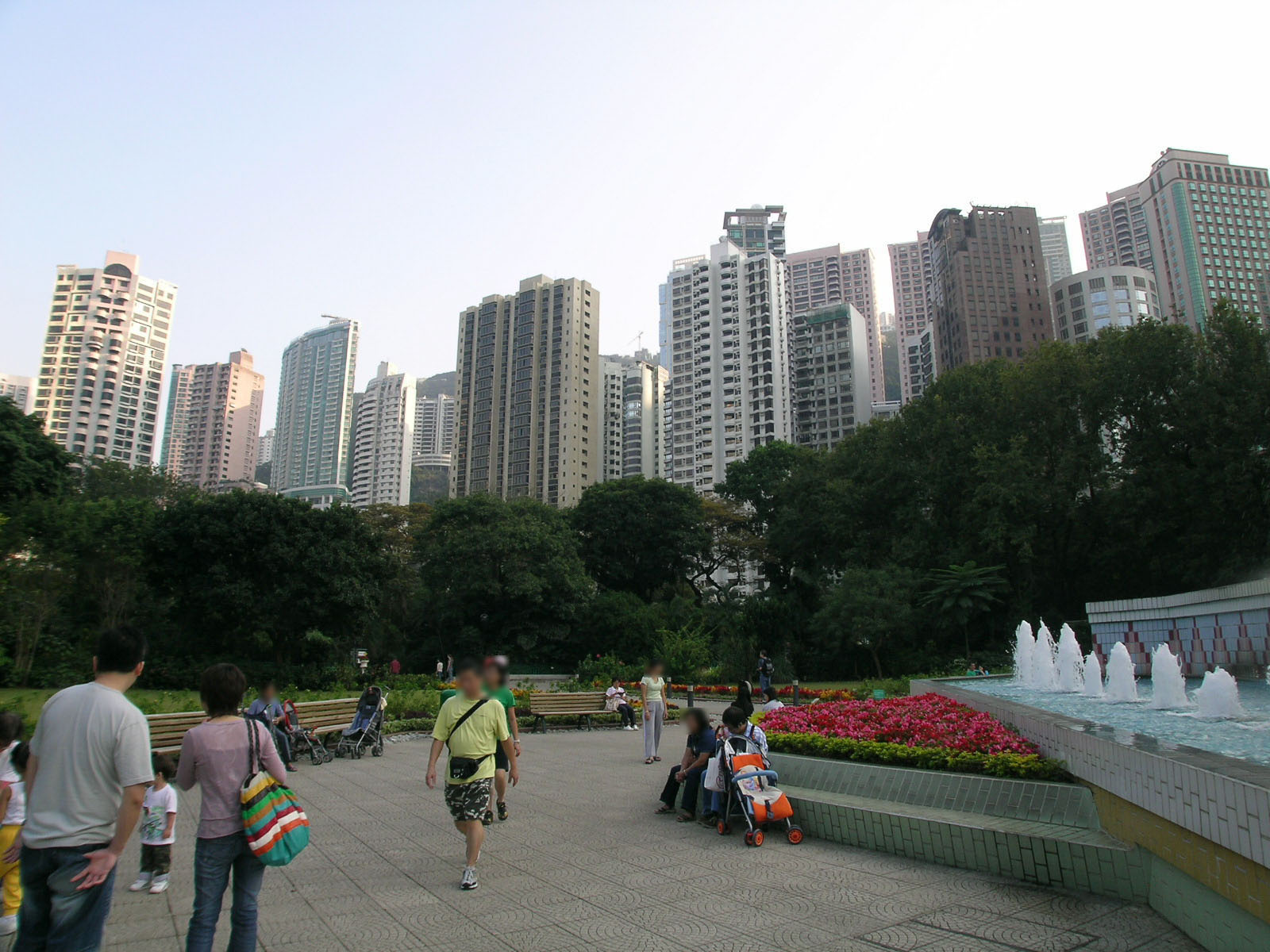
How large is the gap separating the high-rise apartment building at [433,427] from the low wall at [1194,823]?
162128 millimetres

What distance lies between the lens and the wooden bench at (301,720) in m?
10.8

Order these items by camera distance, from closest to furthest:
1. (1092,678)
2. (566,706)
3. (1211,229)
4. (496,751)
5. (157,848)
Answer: (157,848) → (496,751) → (1092,678) → (566,706) → (1211,229)

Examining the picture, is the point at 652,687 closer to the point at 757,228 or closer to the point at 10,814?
the point at 10,814

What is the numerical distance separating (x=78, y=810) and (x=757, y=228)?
13263 centimetres

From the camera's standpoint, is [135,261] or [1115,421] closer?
[1115,421]

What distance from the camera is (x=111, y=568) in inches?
1007

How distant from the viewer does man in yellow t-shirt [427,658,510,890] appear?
572 cm

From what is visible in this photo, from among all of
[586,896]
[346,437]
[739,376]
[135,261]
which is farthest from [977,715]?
[346,437]

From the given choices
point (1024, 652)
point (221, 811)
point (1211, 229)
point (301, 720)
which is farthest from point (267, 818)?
point (1211, 229)

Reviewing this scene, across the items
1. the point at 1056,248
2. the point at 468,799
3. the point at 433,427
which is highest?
the point at 1056,248

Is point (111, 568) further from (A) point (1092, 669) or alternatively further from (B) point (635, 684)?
(A) point (1092, 669)

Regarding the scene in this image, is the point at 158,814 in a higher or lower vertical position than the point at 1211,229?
lower

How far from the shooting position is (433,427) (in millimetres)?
168125

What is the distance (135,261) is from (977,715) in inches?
5017
